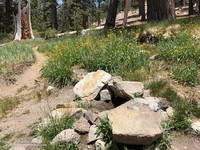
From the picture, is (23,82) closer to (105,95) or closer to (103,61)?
(103,61)

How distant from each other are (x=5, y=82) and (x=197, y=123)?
19.2 feet

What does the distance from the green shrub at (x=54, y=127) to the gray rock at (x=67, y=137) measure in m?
0.19

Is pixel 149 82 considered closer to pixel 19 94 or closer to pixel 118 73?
pixel 118 73

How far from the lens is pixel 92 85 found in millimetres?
6055

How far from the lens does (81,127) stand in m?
4.61

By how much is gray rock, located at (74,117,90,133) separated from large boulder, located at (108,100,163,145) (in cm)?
45

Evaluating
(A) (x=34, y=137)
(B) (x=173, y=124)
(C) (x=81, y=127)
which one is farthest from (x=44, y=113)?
(B) (x=173, y=124)

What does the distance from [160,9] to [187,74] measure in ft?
20.5

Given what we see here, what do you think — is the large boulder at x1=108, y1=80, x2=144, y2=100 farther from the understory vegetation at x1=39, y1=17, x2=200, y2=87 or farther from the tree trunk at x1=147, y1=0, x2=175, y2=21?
the tree trunk at x1=147, y1=0, x2=175, y2=21

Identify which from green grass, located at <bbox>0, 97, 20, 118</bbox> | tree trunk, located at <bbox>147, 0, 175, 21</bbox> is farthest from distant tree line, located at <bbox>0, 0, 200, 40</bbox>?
green grass, located at <bbox>0, 97, 20, 118</bbox>

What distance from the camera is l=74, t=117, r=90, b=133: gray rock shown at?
181 inches

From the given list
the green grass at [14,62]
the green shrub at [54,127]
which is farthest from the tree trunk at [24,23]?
the green shrub at [54,127]

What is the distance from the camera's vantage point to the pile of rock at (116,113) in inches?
157

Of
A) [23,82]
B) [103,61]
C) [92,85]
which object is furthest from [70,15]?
[92,85]
